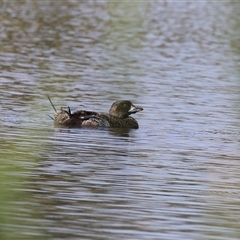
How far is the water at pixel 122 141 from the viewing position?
5.82m

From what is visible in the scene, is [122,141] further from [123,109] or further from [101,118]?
[123,109]

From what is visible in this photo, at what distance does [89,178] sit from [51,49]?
46.7 ft

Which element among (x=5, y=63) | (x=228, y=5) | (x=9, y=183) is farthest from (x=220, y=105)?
(x=228, y=5)

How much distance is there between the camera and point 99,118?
42.4 ft

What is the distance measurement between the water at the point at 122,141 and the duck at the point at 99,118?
0.14 meters

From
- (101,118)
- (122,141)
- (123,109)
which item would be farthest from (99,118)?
(122,141)

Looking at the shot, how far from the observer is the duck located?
12.8 metres

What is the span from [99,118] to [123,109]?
0.72 meters

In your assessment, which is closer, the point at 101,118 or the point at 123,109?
the point at 101,118

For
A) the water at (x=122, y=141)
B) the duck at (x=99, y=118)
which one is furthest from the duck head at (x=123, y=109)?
the water at (x=122, y=141)

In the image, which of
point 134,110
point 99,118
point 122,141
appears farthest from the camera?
point 134,110

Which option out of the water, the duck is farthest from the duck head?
the water

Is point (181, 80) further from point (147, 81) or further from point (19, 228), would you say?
point (19, 228)

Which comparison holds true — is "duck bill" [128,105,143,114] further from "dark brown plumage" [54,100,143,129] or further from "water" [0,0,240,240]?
"water" [0,0,240,240]
